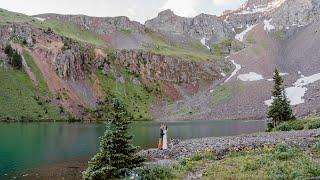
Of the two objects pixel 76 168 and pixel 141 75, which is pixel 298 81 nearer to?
pixel 141 75

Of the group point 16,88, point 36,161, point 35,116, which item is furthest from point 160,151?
point 16,88

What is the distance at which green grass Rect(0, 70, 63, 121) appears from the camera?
124 m

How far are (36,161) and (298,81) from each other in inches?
5653

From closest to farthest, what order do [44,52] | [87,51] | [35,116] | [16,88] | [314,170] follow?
1. [314,170]
2. [35,116]
3. [16,88]
4. [44,52]
5. [87,51]

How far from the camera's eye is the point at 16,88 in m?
137

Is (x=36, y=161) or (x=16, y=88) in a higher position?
(x=16, y=88)

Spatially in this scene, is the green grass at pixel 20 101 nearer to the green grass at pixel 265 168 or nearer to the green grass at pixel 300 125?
the green grass at pixel 300 125

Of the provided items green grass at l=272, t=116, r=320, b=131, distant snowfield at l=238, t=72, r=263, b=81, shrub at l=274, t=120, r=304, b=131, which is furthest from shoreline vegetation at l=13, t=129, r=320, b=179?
distant snowfield at l=238, t=72, r=263, b=81

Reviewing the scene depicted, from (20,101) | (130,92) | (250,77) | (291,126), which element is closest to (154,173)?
(291,126)

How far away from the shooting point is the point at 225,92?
569 feet

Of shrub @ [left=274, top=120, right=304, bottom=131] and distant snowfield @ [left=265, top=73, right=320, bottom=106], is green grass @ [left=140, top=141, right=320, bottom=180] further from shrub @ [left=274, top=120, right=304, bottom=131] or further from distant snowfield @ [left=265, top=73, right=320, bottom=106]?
distant snowfield @ [left=265, top=73, right=320, bottom=106]

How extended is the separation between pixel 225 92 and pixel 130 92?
39.3 metres

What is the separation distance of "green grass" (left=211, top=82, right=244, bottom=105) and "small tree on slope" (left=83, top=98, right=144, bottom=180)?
144m

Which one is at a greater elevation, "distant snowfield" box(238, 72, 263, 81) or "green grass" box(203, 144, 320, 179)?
"distant snowfield" box(238, 72, 263, 81)
